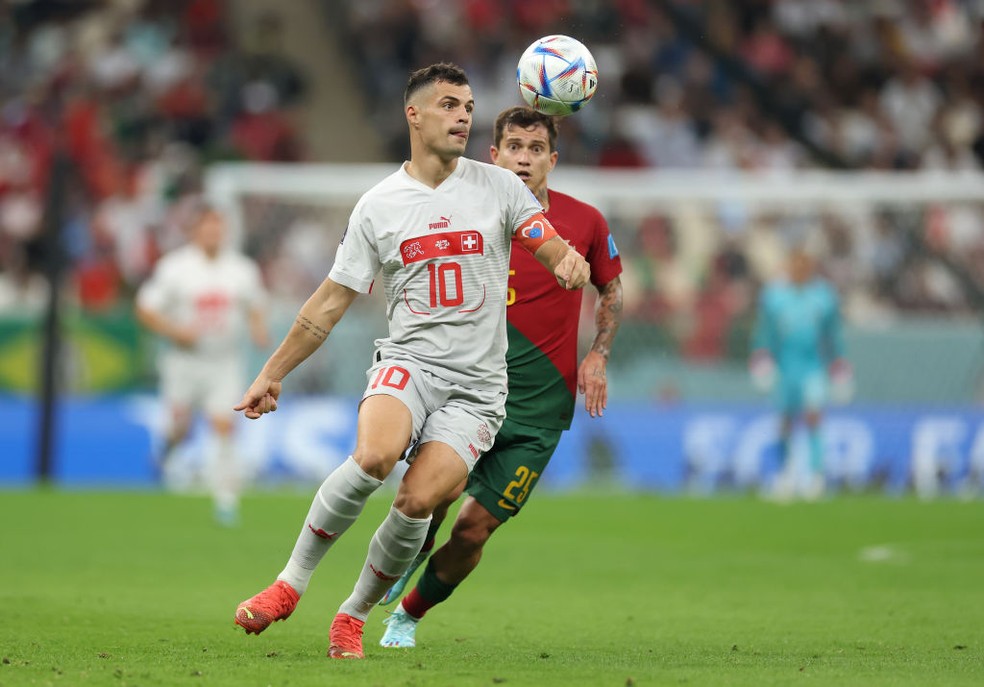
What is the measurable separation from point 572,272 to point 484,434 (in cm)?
87

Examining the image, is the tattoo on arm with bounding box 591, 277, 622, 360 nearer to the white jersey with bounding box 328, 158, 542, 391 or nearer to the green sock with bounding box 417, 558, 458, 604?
the white jersey with bounding box 328, 158, 542, 391

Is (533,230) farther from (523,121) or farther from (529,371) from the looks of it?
(523,121)

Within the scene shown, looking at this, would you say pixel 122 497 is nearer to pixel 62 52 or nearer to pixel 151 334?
pixel 151 334

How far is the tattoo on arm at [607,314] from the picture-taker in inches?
322

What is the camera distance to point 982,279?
21234 millimetres

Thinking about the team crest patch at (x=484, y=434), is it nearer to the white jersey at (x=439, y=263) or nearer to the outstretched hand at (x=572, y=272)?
the white jersey at (x=439, y=263)

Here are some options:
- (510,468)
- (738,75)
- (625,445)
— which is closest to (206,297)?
(625,445)

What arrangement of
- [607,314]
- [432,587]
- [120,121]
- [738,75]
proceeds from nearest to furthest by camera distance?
[432,587] < [607,314] < [120,121] < [738,75]

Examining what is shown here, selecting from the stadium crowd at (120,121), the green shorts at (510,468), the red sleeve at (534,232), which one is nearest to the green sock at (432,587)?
the green shorts at (510,468)

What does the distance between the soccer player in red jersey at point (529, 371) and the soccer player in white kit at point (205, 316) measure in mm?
7757

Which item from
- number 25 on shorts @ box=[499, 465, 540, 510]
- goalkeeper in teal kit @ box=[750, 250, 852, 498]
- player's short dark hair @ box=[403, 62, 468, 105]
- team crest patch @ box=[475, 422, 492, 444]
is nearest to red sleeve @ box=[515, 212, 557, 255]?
player's short dark hair @ box=[403, 62, 468, 105]

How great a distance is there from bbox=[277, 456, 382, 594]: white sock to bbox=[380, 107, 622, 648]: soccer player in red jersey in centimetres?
88

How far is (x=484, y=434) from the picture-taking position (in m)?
7.23

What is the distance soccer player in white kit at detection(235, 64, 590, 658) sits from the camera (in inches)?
274
